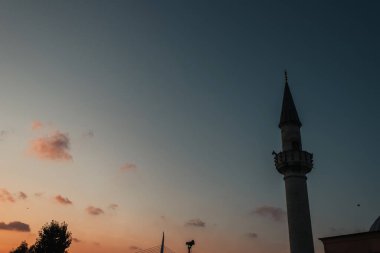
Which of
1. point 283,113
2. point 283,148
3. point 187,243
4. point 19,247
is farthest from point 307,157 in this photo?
point 19,247

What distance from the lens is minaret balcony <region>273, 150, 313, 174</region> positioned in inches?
1154

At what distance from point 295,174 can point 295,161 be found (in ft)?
3.68

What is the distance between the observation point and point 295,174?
29.3 m

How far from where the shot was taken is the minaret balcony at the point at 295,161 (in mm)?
29312

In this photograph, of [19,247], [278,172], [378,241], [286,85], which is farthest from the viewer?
[19,247]

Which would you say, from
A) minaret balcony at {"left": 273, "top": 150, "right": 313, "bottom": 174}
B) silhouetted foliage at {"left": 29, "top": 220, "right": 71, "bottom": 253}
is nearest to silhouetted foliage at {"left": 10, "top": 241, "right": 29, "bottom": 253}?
silhouetted foliage at {"left": 29, "top": 220, "right": 71, "bottom": 253}

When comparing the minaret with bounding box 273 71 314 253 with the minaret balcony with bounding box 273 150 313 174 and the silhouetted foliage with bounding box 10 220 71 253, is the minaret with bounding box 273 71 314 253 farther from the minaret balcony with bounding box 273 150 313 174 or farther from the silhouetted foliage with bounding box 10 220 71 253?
the silhouetted foliage with bounding box 10 220 71 253

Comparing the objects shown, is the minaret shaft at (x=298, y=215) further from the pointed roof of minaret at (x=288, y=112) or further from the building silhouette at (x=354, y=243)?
the pointed roof of minaret at (x=288, y=112)

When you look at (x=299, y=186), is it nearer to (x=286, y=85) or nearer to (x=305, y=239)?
(x=305, y=239)

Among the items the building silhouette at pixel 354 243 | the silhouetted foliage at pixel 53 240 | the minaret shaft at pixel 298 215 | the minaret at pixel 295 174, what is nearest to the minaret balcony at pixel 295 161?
the minaret at pixel 295 174

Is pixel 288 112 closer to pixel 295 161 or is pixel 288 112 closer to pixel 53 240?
pixel 295 161

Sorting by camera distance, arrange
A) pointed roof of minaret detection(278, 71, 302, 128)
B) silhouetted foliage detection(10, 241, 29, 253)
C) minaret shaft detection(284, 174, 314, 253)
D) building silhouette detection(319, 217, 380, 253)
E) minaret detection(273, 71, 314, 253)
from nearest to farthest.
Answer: building silhouette detection(319, 217, 380, 253) → minaret shaft detection(284, 174, 314, 253) → minaret detection(273, 71, 314, 253) → pointed roof of minaret detection(278, 71, 302, 128) → silhouetted foliage detection(10, 241, 29, 253)

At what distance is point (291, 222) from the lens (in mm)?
27578

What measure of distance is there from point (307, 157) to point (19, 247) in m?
60.0
